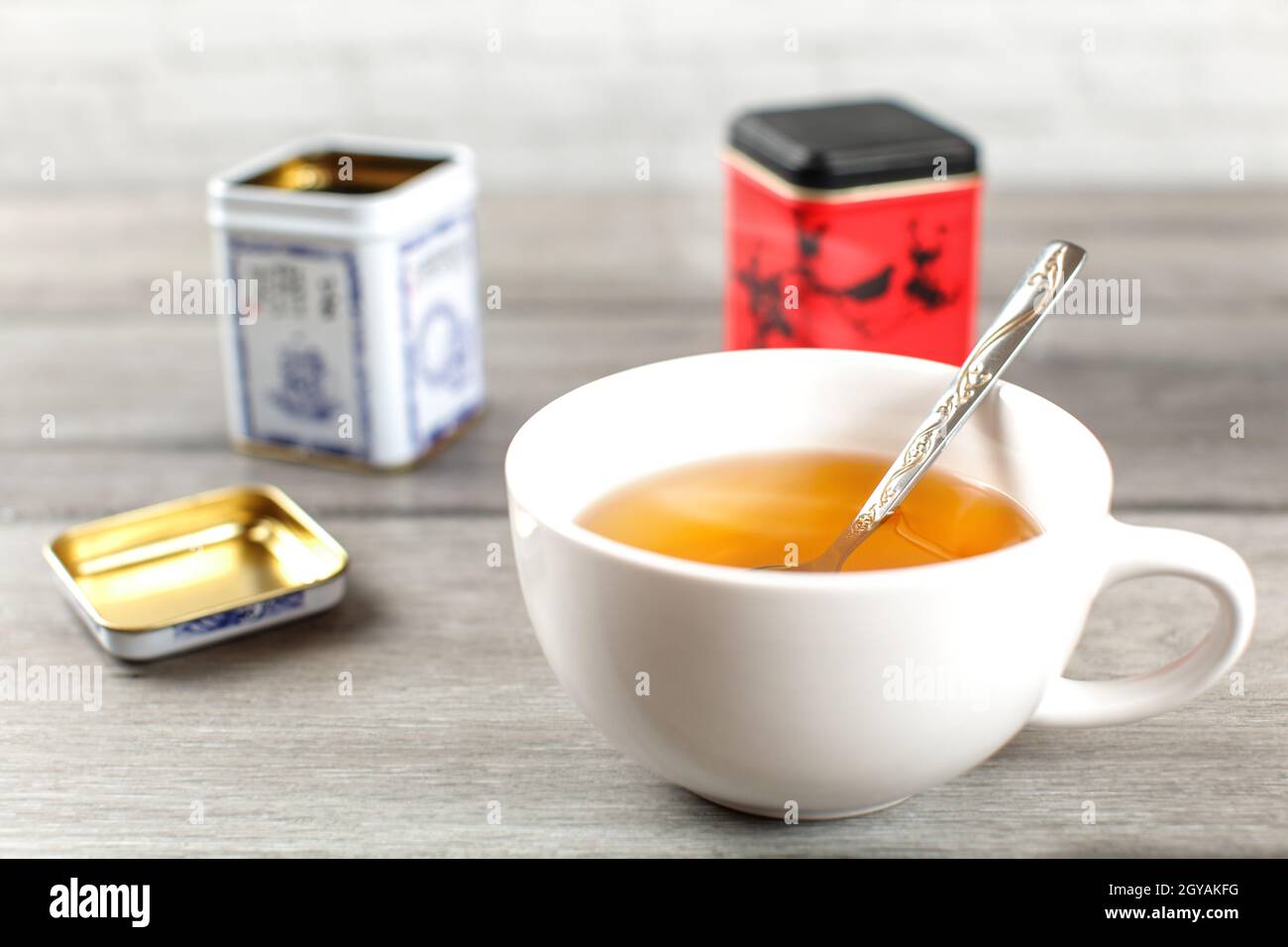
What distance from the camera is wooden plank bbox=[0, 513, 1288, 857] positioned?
0.50 m

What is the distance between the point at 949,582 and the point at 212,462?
539mm

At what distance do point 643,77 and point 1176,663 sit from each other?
1.42 meters

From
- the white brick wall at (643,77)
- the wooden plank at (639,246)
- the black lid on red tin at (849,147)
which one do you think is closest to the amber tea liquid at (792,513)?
the black lid on red tin at (849,147)

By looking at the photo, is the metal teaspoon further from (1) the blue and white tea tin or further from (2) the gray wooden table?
(1) the blue and white tea tin

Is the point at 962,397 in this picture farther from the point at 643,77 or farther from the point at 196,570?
the point at 643,77

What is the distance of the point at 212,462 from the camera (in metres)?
0.84

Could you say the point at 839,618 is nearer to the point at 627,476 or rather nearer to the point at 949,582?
the point at 949,582

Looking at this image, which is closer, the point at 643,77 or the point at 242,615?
the point at 242,615

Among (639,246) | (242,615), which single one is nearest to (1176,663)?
(242,615)

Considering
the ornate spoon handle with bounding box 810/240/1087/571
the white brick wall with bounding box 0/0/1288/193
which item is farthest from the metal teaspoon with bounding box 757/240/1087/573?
the white brick wall with bounding box 0/0/1288/193

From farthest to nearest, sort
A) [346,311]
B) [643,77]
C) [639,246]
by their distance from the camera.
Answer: [643,77] < [639,246] < [346,311]

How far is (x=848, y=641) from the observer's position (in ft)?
1.38

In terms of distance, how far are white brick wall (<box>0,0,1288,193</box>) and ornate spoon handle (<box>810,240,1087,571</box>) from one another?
4.02 feet
